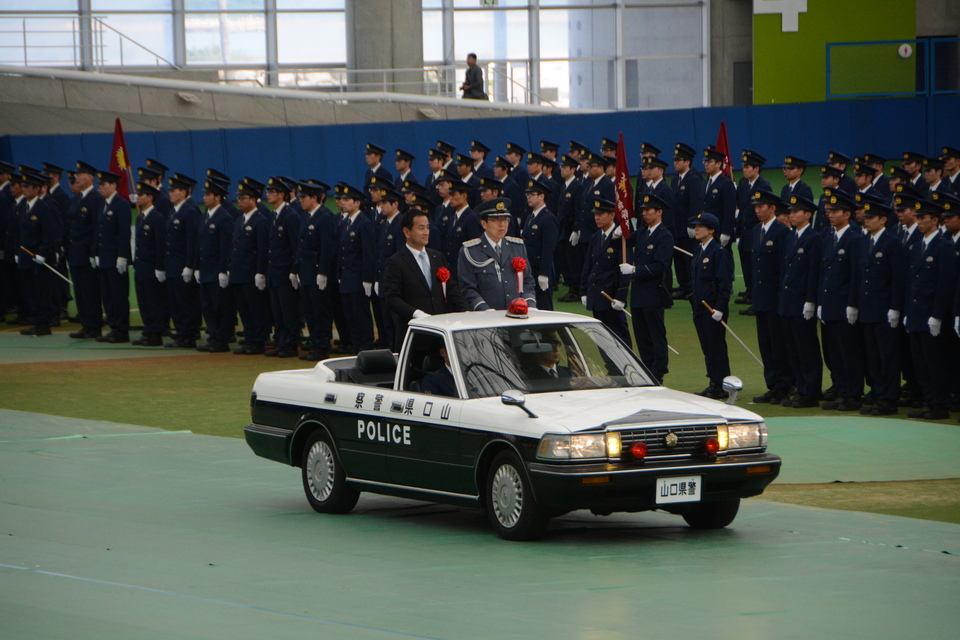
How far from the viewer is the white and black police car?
24.6 ft

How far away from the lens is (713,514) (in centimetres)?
814

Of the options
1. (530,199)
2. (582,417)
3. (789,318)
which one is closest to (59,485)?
(582,417)

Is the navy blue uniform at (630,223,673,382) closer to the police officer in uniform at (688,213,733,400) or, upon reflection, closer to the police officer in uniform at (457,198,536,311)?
the police officer in uniform at (688,213,733,400)

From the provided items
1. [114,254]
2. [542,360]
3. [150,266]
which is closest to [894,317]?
[542,360]

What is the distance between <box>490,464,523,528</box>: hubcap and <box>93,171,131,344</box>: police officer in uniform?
459 inches

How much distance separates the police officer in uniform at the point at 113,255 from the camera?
61.1 ft

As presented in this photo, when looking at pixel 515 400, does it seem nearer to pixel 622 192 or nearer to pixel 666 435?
pixel 666 435

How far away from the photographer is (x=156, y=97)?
32312 millimetres

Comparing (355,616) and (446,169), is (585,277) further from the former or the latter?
(355,616)

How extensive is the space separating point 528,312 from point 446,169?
12.8m

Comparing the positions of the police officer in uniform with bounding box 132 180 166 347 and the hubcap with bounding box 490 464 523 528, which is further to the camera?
the police officer in uniform with bounding box 132 180 166 347

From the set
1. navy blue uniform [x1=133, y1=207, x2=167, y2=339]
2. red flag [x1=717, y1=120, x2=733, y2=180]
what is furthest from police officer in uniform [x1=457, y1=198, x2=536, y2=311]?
red flag [x1=717, y1=120, x2=733, y2=180]

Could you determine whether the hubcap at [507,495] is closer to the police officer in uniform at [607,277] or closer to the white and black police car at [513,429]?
the white and black police car at [513,429]

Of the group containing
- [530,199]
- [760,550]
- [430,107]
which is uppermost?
[430,107]
